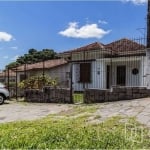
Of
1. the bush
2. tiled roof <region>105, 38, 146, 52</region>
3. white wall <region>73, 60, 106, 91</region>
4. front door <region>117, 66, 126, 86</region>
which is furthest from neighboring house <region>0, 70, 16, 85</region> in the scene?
front door <region>117, 66, 126, 86</region>

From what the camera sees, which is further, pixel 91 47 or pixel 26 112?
pixel 91 47

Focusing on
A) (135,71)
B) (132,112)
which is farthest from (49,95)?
(135,71)

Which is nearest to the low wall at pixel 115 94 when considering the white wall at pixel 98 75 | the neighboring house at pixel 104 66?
the neighboring house at pixel 104 66

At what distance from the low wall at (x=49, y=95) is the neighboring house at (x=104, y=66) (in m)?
6.88

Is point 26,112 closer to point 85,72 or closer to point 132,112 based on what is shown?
point 132,112

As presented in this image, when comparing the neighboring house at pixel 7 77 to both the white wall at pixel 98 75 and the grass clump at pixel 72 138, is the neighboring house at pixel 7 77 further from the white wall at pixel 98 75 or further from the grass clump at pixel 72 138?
the grass clump at pixel 72 138

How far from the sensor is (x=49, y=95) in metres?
16.5

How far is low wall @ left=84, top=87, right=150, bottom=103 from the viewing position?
46.7 ft

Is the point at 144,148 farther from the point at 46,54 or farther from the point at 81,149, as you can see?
the point at 46,54

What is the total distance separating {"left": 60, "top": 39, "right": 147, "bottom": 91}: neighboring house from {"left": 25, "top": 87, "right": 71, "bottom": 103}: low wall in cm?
688

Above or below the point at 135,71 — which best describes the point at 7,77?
below

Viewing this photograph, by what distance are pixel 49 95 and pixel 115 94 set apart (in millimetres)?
3705

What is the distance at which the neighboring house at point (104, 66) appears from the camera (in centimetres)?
2289

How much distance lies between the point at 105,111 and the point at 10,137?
4.93 meters
